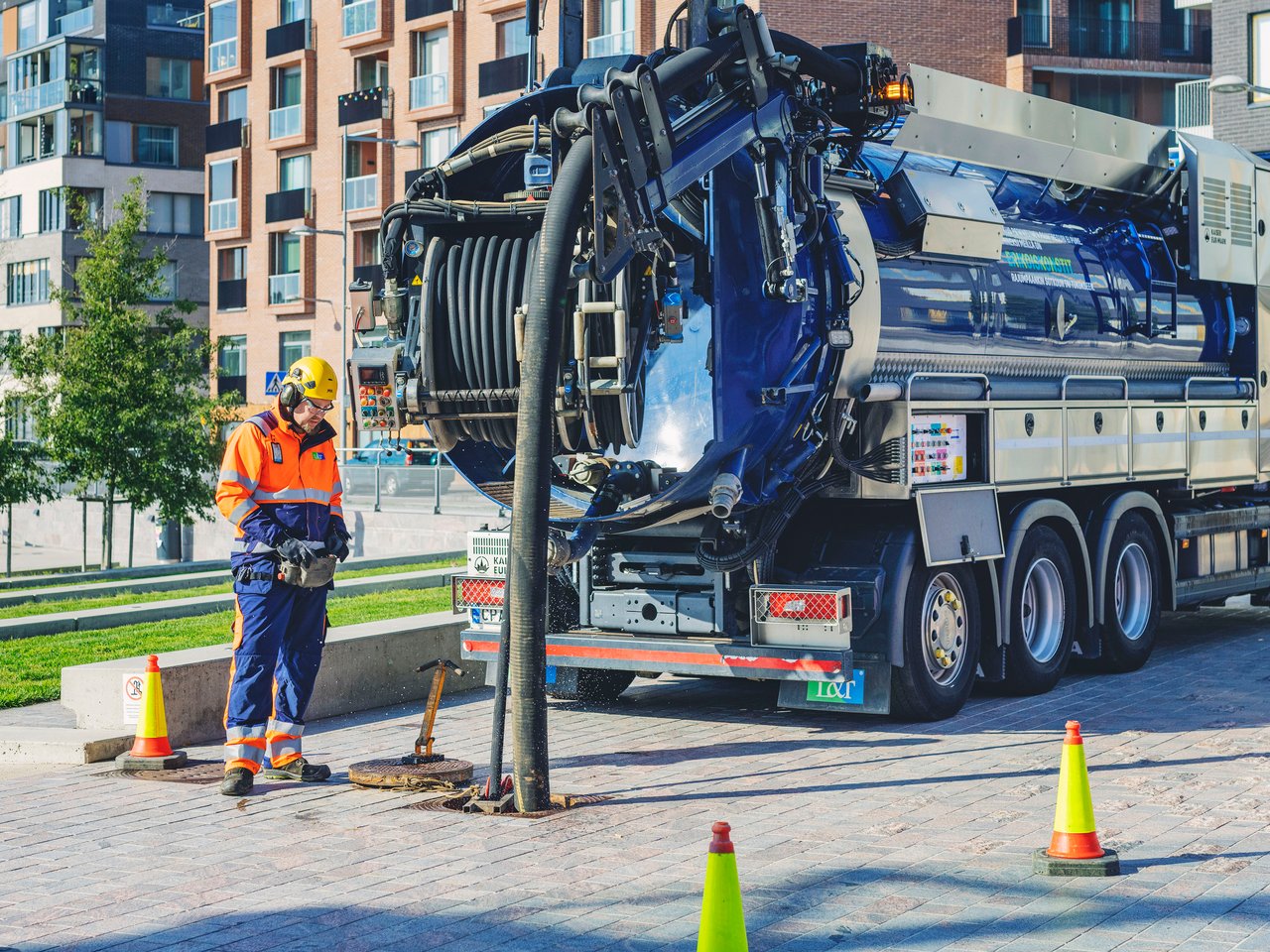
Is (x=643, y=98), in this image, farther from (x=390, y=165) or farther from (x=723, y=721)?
(x=390, y=165)

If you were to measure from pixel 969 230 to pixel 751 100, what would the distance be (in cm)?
240

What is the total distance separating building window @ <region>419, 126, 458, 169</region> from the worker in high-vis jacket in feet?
146

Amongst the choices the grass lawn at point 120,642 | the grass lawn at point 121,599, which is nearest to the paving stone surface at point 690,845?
the grass lawn at point 120,642

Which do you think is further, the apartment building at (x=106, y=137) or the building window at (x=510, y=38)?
the apartment building at (x=106, y=137)

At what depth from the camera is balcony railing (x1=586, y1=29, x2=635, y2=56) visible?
1845 inches

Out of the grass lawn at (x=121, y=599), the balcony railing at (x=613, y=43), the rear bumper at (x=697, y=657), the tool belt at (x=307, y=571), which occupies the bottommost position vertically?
the grass lawn at (x=121, y=599)

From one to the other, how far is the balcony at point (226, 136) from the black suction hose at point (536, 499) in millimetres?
55709

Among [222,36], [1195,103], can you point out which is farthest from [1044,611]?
[222,36]

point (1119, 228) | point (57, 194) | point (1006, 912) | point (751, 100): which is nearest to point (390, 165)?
point (57, 194)

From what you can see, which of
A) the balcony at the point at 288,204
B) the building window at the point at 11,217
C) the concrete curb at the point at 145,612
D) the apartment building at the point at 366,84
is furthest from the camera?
the building window at the point at 11,217

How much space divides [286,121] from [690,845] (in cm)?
5475

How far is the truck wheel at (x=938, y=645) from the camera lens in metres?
10.8

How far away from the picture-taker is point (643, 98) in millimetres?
8992

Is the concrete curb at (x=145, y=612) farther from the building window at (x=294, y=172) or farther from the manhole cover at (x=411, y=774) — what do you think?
the building window at (x=294, y=172)
